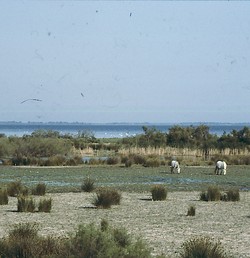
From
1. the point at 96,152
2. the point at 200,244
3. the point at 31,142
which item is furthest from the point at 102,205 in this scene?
the point at 96,152

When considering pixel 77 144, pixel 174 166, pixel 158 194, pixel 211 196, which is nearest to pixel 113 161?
pixel 174 166

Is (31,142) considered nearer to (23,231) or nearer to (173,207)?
(173,207)

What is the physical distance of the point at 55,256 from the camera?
12578mm

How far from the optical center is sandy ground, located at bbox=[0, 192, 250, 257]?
1995 cm

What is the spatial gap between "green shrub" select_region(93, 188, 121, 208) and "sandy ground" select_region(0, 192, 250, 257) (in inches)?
12.7

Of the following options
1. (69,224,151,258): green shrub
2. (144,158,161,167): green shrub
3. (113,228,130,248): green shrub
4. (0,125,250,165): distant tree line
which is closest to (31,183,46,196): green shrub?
(113,228,130,248): green shrub

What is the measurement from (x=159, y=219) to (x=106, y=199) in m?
3.97

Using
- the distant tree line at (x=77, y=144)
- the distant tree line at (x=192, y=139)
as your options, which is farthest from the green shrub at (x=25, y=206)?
the distant tree line at (x=192, y=139)

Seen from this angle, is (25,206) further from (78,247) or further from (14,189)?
(78,247)

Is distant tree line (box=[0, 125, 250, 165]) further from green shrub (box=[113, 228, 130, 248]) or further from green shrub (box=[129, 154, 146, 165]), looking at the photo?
green shrub (box=[113, 228, 130, 248])

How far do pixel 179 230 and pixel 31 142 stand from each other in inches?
2175

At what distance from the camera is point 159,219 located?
986 inches

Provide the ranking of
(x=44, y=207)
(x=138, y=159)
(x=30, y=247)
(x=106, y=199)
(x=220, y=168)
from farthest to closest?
(x=138, y=159) → (x=220, y=168) → (x=106, y=199) → (x=44, y=207) → (x=30, y=247)

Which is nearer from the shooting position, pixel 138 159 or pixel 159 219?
pixel 159 219
